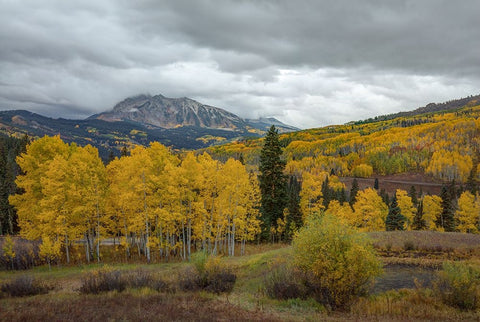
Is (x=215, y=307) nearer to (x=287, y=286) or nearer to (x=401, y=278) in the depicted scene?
(x=287, y=286)

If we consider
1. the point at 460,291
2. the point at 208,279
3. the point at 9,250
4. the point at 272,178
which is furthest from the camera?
the point at 272,178

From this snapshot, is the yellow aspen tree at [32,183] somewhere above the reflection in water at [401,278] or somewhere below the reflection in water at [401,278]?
above

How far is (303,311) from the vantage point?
12.2 meters

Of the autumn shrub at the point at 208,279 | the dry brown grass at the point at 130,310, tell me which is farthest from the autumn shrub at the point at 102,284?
the autumn shrub at the point at 208,279

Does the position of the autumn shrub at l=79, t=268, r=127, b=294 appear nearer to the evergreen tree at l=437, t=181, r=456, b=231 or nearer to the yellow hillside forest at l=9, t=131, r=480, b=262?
the yellow hillside forest at l=9, t=131, r=480, b=262

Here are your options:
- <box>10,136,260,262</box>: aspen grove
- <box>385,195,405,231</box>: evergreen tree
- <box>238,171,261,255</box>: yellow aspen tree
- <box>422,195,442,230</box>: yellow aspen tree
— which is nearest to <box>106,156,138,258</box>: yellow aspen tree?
<box>10,136,260,262</box>: aspen grove

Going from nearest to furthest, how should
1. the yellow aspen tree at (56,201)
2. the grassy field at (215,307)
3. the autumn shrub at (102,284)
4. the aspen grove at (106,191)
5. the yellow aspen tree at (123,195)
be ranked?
the grassy field at (215,307)
the autumn shrub at (102,284)
the yellow aspen tree at (56,201)
the aspen grove at (106,191)
the yellow aspen tree at (123,195)

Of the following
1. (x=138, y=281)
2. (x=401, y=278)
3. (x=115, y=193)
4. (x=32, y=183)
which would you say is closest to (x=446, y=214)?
(x=401, y=278)

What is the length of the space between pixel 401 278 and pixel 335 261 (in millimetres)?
8558

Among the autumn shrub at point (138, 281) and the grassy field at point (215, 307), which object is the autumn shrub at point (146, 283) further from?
the grassy field at point (215, 307)

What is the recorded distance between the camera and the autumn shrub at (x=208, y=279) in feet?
51.1

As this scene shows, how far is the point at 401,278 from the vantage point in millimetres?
17703

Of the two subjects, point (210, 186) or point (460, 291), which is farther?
point (210, 186)

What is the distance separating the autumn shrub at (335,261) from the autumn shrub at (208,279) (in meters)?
5.12
